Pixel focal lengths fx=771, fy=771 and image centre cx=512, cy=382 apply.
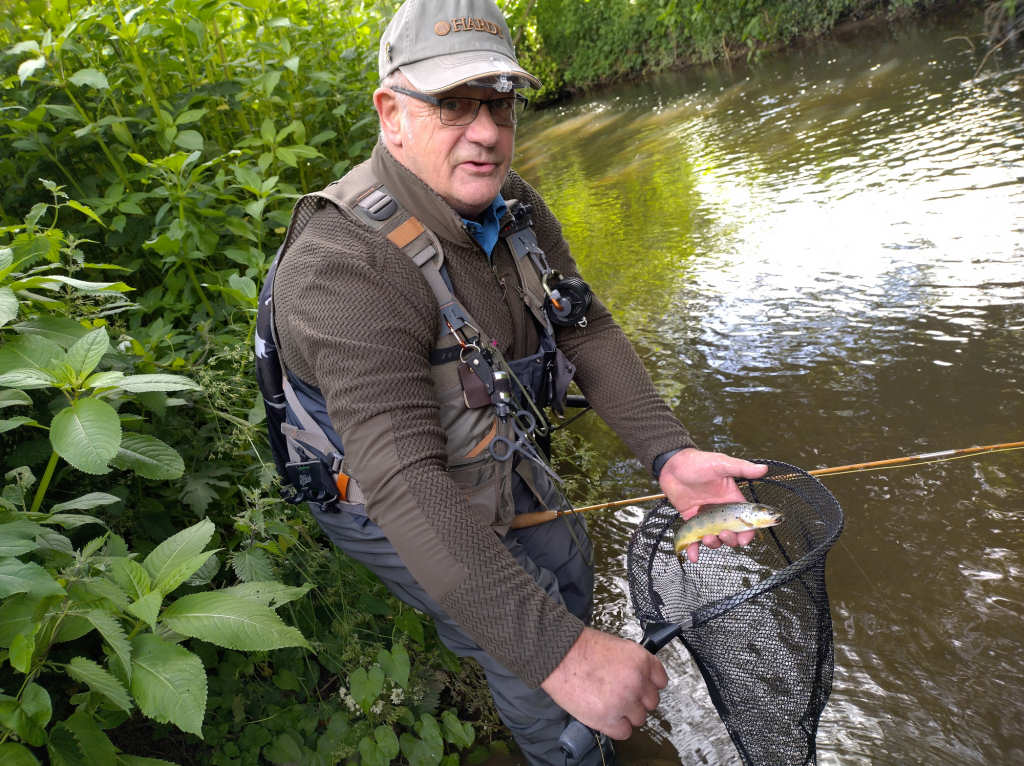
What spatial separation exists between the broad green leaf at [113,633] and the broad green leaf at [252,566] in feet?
2.15

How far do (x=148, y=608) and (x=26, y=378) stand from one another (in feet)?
2.40

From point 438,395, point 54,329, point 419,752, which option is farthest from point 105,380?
point 419,752

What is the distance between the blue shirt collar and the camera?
7.98ft

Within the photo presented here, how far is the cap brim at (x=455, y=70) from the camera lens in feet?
7.01

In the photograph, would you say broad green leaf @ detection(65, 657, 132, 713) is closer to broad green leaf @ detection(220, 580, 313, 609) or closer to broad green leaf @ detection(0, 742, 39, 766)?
broad green leaf @ detection(0, 742, 39, 766)

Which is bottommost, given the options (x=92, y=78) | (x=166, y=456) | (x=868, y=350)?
(x=868, y=350)

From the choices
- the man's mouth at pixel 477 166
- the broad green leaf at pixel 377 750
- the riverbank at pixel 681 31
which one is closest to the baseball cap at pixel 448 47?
the man's mouth at pixel 477 166

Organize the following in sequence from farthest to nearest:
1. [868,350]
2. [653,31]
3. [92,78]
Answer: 1. [653,31]
2. [868,350]
3. [92,78]

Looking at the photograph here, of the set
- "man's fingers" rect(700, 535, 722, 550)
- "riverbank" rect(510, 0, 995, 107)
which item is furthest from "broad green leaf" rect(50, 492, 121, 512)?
"riverbank" rect(510, 0, 995, 107)

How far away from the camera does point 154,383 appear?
2.20m

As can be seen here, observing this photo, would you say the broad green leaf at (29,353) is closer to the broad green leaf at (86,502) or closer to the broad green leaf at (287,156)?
the broad green leaf at (86,502)

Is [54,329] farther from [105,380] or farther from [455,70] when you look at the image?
[455,70]

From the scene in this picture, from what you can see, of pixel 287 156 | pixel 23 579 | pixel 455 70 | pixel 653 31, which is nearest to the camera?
pixel 23 579

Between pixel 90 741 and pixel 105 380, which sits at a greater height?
pixel 105 380
